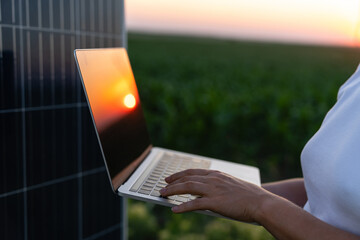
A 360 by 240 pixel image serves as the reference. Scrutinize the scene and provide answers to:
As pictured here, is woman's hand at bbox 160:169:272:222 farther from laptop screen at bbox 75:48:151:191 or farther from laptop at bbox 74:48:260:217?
laptop screen at bbox 75:48:151:191

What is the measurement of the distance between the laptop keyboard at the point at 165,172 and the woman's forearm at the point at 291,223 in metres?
0.27

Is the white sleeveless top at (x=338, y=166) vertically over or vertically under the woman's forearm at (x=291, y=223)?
over

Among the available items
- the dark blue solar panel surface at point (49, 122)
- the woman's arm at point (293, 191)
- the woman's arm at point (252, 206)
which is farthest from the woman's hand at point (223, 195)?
the dark blue solar panel surface at point (49, 122)

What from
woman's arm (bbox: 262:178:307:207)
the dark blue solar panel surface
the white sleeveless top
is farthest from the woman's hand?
the dark blue solar panel surface

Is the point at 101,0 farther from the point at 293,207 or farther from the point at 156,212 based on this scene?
the point at 156,212

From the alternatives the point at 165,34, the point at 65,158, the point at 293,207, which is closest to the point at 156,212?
the point at 65,158

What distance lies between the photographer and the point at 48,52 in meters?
1.66

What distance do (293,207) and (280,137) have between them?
4.76 m

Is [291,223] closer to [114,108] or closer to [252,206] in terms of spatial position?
[252,206]

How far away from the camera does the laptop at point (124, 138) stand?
1.27 metres

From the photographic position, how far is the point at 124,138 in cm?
149

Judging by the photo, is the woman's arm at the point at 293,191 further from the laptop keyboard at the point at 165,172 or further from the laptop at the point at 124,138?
the laptop keyboard at the point at 165,172

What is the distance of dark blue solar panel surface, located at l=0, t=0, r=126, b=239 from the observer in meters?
1.50

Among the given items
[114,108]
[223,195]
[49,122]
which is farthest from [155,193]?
[49,122]
